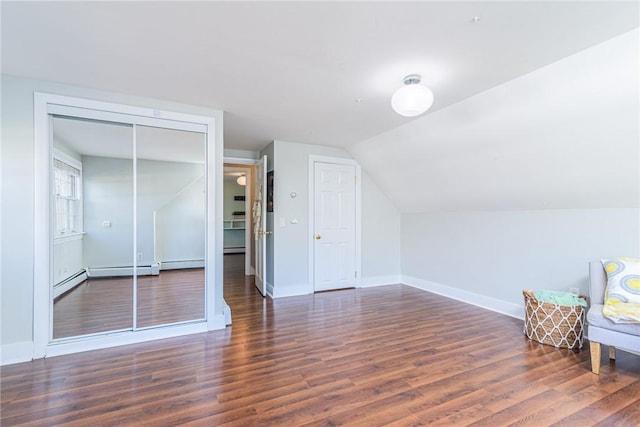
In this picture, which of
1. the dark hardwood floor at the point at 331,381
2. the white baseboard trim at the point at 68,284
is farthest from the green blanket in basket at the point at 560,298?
the white baseboard trim at the point at 68,284

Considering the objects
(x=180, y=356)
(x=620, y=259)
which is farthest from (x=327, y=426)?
(x=620, y=259)

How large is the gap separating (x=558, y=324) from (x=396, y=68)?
2.81 metres

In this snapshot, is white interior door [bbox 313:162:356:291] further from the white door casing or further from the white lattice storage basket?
the white lattice storage basket

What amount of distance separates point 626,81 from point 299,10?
2275 millimetres

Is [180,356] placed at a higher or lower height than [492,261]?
lower

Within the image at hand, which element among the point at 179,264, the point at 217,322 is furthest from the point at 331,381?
the point at 179,264

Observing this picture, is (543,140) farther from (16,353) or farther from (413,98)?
(16,353)

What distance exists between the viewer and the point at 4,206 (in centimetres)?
253

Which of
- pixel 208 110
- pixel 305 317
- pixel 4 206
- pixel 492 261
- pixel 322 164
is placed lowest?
pixel 305 317

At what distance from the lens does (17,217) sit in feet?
8.42

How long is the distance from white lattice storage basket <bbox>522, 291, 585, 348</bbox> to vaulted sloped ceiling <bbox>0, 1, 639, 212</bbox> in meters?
1.14

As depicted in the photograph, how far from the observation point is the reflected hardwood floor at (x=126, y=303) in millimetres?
2910

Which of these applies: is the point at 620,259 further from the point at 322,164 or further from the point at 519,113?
the point at 322,164

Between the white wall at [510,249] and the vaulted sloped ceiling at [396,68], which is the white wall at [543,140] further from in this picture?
the white wall at [510,249]
